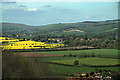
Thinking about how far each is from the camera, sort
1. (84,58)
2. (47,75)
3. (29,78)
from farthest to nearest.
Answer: (84,58) → (47,75) → (29,78)

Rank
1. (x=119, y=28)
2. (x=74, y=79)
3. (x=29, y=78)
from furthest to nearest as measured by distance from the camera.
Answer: (x=119, y=28)
(x=74, y=79)
(x=29, y=78)

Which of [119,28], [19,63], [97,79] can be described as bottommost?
[97,79]

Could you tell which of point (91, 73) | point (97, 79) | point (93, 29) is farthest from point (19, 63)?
point (93, 29)

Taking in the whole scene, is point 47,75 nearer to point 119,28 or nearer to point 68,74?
point 68,74

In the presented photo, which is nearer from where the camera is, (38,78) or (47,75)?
(38,78)

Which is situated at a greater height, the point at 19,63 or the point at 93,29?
the point at 93,29

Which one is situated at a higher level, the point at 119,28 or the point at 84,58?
the point at 119,28

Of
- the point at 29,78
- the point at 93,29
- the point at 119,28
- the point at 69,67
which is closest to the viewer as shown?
the point at 29,78

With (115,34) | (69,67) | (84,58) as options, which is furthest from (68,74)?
(115,34)

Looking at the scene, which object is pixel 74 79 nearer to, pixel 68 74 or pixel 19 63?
pixel 68 74
